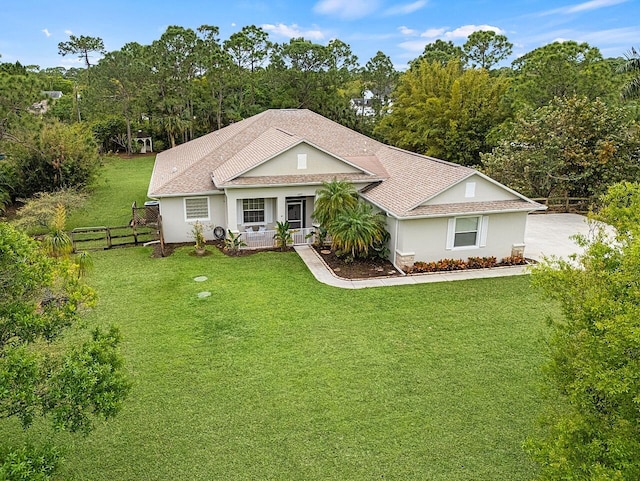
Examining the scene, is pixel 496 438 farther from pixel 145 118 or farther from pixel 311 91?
pixel 145 118

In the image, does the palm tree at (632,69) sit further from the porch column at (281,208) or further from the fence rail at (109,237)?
the fence rail at (109,237)

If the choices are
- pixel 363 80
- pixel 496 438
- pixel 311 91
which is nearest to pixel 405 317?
pixel 496 438

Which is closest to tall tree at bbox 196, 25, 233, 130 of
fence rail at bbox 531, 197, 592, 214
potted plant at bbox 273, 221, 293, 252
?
potted plant at bbox 273, 221, 293, 252

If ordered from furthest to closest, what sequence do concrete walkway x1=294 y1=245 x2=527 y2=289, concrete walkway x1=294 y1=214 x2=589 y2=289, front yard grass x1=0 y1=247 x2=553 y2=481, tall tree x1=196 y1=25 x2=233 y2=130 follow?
1. tall tree x1=196 y1=25 x2=233 y2=130
2. concrete walkway x1=294 y1=214 x2=589 y2=289
3. concrete walkway x1=294 y1=245 x2=527 y2=289
4. front yard grass x1=0 y1=247 x2=553 y2=481

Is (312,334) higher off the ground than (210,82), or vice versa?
(210,82)

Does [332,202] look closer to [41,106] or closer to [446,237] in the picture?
[446,237]

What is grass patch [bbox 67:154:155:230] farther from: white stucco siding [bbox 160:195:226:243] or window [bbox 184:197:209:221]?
window [bbox 184:197:209:221]
